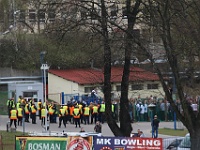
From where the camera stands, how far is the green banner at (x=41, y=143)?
24.2 m

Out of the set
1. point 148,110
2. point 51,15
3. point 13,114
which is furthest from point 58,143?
point 148,110

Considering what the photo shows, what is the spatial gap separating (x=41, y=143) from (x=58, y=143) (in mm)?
652

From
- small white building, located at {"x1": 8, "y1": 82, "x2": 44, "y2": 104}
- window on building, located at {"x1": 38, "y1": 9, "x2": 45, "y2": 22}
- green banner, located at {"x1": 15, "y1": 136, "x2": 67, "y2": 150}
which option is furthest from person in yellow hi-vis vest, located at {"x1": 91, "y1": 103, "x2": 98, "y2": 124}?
green banner, located at {"x1": 15, "y1": 136, "x2": 67, "y2": 150}

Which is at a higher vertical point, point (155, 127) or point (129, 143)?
point (129, 143)

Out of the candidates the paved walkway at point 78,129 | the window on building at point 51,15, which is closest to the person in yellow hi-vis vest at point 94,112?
the paved walkway at point 78,129

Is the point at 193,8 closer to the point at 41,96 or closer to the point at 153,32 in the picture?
the point at 153,32

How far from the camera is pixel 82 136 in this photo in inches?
953

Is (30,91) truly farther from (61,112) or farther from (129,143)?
(129,143)

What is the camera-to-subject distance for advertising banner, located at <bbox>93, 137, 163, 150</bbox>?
2256 cm

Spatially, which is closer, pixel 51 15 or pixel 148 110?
pixel 51 15

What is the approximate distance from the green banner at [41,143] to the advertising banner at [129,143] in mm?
1502

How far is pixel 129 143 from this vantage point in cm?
2281

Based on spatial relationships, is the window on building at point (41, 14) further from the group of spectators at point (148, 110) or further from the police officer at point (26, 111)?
the group of spectators at point (148, 110)

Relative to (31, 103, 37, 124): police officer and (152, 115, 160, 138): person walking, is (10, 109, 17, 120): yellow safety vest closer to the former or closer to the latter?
(31, 103, 37, 124): police officer
